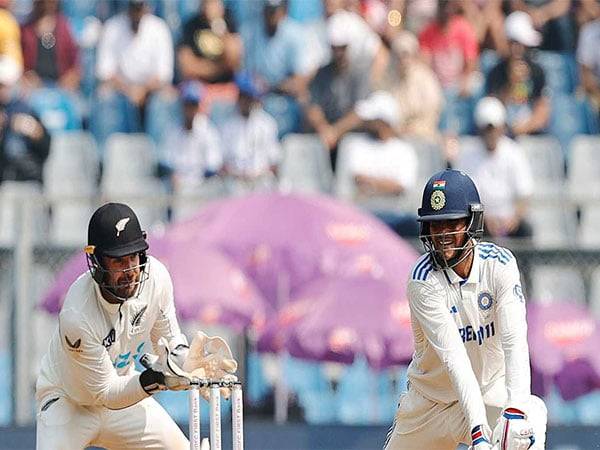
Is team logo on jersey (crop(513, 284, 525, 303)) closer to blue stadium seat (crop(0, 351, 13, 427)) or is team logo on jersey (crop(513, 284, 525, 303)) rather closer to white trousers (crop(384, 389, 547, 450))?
white trousers (crop(384, 389, 547, 450))

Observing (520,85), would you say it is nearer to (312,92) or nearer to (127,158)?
(312,92)

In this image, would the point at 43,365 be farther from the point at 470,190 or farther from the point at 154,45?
the point at 154,45

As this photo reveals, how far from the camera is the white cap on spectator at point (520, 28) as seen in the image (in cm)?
1243

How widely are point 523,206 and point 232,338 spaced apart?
7.48ft

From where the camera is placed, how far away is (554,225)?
11.5 meters

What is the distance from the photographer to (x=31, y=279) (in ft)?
33.9

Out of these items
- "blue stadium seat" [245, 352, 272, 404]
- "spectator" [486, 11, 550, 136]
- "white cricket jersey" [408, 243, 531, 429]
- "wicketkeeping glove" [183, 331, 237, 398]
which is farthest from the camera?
"spectator" [486, 11, 550, 136]

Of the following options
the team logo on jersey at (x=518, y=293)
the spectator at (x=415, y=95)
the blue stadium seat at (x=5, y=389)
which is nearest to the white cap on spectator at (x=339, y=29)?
the spectator at (x=415, y=95)

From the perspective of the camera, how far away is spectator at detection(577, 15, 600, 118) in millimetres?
12570

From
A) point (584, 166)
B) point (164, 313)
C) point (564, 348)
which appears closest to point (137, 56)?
point (584, 166)

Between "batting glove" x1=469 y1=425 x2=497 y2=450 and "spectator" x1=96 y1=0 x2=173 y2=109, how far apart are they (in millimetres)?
6734

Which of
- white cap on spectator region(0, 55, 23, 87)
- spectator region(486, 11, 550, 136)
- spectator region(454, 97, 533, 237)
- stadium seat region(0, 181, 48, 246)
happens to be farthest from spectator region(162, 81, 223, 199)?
spectator region(486, 11, 550, 136)

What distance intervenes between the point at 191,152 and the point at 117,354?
16.5 ft

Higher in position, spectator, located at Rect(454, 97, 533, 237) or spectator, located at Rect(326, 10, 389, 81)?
spectator, located at Rect(326, 10, 389, 81)
